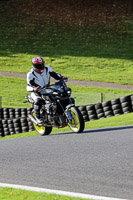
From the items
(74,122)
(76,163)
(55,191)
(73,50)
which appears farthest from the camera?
(73,50)

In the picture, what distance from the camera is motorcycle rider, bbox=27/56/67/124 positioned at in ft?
39.9

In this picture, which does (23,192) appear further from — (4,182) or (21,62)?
(21,62)

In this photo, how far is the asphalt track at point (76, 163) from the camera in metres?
6.57

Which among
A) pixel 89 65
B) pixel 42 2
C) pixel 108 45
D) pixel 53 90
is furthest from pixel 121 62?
pixel 53 90

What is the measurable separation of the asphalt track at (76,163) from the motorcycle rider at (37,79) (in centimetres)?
107

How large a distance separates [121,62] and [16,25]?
17031 millimetres

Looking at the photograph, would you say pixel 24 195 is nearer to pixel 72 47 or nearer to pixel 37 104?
pixel 37 104

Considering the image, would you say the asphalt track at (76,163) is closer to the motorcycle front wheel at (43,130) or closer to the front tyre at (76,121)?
the front tyre at (76,121)

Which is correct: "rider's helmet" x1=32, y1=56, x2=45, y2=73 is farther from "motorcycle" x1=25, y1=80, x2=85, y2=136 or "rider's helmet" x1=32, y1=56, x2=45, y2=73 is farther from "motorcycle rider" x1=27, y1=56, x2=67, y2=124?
"motorcycle" x1=25, y1=80, x2=85, y2=136

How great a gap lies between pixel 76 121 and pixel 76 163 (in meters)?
3.35

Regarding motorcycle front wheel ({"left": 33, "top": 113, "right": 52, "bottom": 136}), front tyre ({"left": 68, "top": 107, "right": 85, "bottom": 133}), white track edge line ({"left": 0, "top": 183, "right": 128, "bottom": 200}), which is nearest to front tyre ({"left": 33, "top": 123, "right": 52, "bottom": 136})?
motorcycle front wheel ({"left": 33, "top": 113, "right": 52, "bottom": 136})

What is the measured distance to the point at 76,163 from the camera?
8102 millimetres

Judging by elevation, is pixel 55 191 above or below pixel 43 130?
above

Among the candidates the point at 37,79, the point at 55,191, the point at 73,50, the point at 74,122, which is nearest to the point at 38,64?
the point at 37,79
